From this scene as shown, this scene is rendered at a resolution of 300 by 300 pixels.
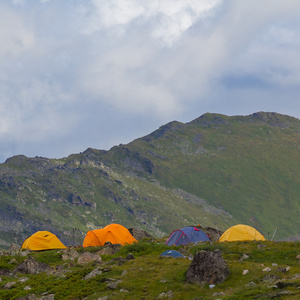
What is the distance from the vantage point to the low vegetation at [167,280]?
25641 millimetres

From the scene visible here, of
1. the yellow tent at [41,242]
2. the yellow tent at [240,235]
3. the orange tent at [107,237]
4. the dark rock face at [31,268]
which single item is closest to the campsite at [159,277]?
the dark rock face at [31,268]

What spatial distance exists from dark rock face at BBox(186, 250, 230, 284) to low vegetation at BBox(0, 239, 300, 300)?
512 mm

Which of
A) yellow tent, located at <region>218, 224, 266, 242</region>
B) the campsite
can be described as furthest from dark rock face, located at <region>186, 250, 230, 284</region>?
yellow tent, located at <region>218, 224, 266, 242</region>

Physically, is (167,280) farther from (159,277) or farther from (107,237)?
(107,237)

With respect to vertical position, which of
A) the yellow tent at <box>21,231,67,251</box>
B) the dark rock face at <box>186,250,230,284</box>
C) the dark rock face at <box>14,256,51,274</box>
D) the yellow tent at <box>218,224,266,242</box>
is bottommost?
the yellow tent at <box>218,224,266,242</box>

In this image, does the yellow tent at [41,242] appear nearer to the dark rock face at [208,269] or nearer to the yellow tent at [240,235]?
→ the yellow tent at [240,235]

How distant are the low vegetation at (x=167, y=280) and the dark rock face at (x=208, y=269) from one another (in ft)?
1.68

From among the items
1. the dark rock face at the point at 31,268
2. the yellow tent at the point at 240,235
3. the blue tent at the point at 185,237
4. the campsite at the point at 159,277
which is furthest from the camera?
the yellow tent at the point at 240,235

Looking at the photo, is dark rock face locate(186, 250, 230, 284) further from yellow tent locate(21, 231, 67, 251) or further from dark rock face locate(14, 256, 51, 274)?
yellow tent locate(21, 231, 67, 251)

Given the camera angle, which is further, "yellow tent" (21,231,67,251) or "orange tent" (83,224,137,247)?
"orange tent" (83,224,137,247)

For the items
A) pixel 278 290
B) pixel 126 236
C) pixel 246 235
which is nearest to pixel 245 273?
pixel 278 290

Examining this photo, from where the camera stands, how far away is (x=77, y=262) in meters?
41.8

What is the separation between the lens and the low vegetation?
84.1ft

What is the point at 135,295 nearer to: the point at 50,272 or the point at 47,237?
the point at 50,272
